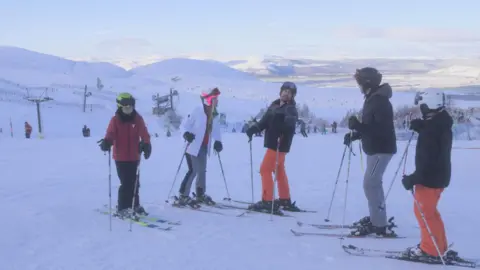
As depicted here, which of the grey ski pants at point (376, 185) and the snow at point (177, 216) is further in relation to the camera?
the grey ski pants at point (376, 185)

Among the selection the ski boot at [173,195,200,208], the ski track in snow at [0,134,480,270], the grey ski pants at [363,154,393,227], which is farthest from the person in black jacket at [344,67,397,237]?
the ski boot at [173,195,200,208]

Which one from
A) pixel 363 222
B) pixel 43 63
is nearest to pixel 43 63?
pixel 43 63

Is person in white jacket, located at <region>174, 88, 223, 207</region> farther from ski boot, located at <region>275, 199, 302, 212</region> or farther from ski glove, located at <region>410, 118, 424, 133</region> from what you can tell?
ski glove, located at <region>410, 118, 424, 133</region>

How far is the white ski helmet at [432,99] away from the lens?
5.56 m

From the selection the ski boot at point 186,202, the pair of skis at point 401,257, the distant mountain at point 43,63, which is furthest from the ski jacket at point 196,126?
the distant mountain at point 43,63

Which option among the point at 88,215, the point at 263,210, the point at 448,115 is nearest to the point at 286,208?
the point at 263,210

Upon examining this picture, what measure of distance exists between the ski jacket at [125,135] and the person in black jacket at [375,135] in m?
2.68

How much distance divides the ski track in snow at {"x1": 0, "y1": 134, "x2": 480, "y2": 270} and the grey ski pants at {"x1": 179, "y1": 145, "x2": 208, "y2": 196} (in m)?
0.38

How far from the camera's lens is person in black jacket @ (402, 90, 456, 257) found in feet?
17.9

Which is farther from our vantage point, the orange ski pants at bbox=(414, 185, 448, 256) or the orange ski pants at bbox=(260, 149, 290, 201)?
the orange ski pants at bbox=(260, 149, 290, 201)

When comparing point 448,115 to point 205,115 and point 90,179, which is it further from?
point 90,179

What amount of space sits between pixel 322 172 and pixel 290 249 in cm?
775

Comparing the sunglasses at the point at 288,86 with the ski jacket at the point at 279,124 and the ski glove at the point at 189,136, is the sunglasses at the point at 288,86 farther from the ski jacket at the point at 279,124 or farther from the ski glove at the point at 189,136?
the ski glove at the point at 189,136

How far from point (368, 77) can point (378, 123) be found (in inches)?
20.2
